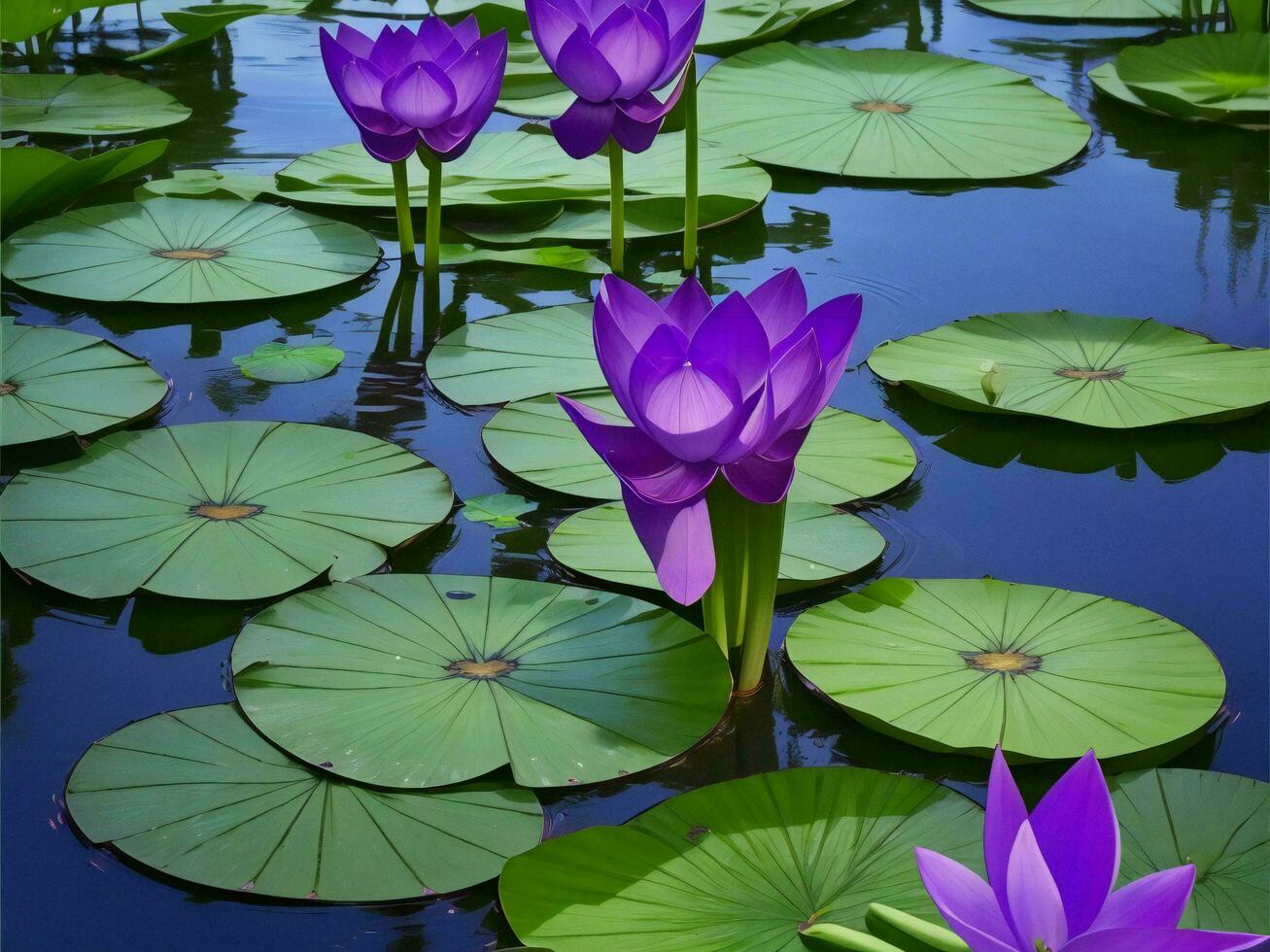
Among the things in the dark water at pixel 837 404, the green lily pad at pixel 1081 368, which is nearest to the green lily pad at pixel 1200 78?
the dark water at pixel 837 404

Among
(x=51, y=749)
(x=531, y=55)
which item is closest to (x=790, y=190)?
(x=531, y=55)

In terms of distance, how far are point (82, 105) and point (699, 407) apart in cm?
206

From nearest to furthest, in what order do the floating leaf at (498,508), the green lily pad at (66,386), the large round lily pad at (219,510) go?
the large round lily pad at (219,510) → the floating leaf at (498,508) → the green lily pad at (66,386)

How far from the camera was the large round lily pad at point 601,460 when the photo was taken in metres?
1.38

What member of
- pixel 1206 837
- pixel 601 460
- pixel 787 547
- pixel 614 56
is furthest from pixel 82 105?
pixel 1206 837

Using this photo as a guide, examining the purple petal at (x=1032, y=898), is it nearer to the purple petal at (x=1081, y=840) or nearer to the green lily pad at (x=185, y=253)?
the purple petal at (x=1081, y=840)

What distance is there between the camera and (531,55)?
9.33 ft

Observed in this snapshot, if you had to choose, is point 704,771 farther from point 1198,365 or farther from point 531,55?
point 531,55

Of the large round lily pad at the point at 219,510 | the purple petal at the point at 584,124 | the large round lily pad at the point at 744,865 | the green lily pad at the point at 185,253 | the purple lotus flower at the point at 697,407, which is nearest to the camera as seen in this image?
the large round lily pad at the point at 744,865

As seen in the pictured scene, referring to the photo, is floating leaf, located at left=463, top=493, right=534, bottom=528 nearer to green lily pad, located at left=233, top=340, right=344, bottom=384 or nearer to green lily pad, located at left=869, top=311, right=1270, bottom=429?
green lily pad, located at left=233, top=340, right=344, bottom=384

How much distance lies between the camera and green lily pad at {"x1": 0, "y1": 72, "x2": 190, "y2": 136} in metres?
2.39

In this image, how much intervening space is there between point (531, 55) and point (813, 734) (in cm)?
217

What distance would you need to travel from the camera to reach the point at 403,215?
194cm

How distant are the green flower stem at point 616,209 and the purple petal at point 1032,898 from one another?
136 cm
